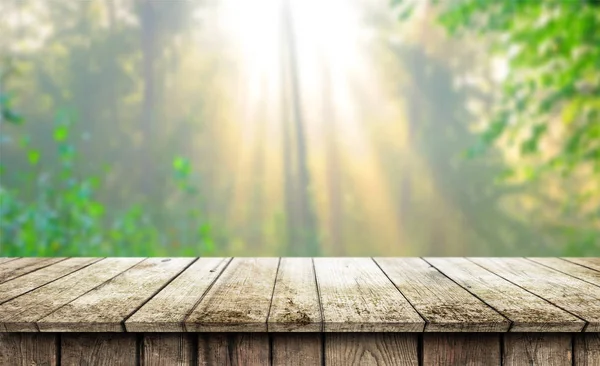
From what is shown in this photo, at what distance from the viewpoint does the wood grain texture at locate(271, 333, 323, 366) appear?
1.12m

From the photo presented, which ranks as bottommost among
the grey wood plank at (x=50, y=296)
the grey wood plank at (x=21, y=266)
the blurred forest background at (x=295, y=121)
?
the grey wood plank at (x=50, y=296)

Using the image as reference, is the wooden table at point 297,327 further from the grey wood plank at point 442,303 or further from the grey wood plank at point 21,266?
the grey wood plank at point 21,266

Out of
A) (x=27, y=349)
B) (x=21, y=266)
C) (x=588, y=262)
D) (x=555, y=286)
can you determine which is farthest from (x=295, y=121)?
(x=27, y=349)

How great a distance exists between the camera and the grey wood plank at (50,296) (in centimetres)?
110

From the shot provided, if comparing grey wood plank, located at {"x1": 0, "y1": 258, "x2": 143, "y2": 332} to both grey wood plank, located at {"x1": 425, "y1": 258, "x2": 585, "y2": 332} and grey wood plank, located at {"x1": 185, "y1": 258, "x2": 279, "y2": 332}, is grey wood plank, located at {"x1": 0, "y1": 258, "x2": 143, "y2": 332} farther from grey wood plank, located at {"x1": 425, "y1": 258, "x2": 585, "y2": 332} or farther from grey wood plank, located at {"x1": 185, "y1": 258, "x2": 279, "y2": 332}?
Answer: grey wood plank, located at {"x1": 425, "y1": 258, "x2": 585, "y2": 332}

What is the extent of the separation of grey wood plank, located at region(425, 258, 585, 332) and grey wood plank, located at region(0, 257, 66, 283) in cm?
120

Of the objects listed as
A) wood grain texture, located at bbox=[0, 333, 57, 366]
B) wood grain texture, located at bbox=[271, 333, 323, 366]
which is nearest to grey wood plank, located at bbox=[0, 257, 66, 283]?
wood grain texture, located at bbox=[0, 333, 57, 366]

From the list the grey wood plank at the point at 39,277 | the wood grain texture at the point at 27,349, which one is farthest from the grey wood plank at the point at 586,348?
the grey wood plank at the point at 39,277

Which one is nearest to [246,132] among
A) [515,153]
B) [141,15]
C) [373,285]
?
[141,15]

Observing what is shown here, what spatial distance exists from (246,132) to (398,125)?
2721 millimetres

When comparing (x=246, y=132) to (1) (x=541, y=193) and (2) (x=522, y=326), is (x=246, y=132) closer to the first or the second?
(1) (x=541, y=193)

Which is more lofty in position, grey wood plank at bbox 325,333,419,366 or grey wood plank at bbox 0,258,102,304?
grey wood plank at bbox 0,258,102,304

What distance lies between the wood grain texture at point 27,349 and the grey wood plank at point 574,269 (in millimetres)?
1310

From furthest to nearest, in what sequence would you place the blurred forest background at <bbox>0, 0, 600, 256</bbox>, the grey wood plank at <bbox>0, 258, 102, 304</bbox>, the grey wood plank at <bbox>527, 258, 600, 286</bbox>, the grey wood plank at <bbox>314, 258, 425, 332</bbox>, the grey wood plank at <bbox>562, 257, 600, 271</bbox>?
the blurred forest background at <bbox>0, 0, 600, 256</bbox> < the grey wood plank at <bbox>562, 257, 600, 271</bbox> < the grey wood plank at <bbox>527, 258, 600, 286</bbox> < the grey wood plank at <bbox>0, 258, 102, 304</bbox> < the grey wood plank at <bbox>314, 258, 425, 332</bbox>
